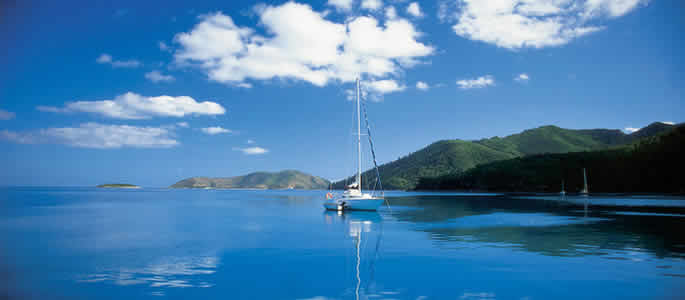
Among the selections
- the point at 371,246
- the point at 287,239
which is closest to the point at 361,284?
the point at 371,246

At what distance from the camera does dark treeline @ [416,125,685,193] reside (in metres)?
103

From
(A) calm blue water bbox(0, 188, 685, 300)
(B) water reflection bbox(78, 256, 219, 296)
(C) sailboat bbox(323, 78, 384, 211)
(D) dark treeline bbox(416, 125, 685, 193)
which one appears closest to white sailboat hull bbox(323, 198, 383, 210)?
(C) sailboat bbox(323, 78, 384, 211)

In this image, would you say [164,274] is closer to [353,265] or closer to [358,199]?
[353,265]

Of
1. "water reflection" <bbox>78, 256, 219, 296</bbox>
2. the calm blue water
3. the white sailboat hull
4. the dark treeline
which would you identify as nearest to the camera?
the calm blue water

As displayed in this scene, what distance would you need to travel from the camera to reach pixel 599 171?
12556cm

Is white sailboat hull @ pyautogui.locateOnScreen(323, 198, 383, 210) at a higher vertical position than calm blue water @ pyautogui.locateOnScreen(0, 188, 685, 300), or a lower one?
higher

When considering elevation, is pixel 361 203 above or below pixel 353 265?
above

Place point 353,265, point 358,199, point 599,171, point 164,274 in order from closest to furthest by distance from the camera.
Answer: point 164,274, point 353,265, point 358,199, point 599,171

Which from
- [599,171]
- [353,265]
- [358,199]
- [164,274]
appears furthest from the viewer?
[599,171]

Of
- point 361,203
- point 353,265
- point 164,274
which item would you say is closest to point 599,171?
point 361,203

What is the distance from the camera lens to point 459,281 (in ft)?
43.1

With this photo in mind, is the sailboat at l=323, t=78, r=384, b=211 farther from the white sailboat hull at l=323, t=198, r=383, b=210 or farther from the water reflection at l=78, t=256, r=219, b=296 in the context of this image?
the water reflection at l=78, t=256, r=219, b=296

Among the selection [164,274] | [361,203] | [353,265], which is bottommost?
[353,265]

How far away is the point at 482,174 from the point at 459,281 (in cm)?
16514
